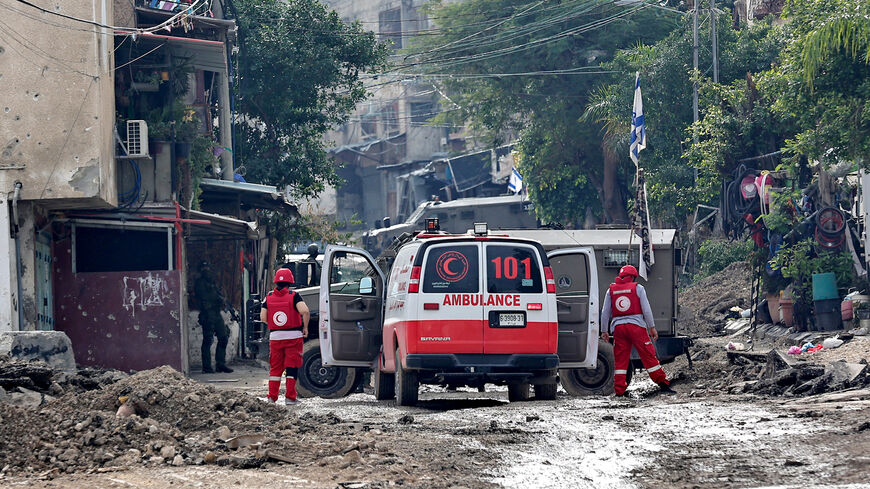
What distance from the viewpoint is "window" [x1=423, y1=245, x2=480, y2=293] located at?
13.2 meters

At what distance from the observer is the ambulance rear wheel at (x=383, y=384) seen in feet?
49.8

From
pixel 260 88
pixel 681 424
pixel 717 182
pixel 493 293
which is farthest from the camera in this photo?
pixel 260 88

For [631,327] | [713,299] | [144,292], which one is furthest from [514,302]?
[713,299]

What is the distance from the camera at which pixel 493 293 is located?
13305 mm

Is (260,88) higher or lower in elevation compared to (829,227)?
higher

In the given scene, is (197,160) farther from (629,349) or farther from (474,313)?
(474,313)

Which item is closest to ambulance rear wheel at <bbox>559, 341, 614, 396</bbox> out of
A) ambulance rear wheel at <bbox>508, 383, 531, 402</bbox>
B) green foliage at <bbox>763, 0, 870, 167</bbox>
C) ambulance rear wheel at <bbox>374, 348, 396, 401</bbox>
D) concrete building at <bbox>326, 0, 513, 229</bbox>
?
ambulance rear wheel at <bbox>508, 383, 531, 402</bbox>

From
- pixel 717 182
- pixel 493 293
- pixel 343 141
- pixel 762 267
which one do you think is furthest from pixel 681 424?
pixel 343 141

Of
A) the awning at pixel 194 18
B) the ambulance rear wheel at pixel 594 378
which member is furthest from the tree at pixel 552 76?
the ambulance rear wheel at pixel 594 378

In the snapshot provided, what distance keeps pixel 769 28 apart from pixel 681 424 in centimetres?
2859

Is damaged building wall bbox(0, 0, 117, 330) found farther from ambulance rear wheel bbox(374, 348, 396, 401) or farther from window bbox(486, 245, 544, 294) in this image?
window bbox(486, 245, 544, 294)

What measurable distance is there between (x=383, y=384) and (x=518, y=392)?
173cm

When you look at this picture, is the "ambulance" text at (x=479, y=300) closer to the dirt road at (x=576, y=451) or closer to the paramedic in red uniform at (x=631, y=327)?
the dirt road at (x=576, y=451)

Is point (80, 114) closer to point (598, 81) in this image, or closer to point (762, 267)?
point (762, 267)
